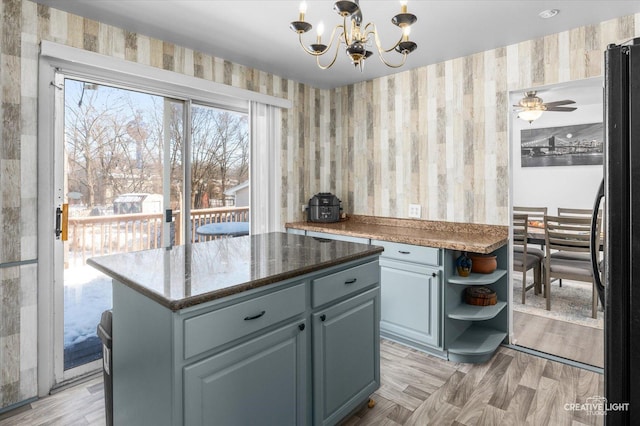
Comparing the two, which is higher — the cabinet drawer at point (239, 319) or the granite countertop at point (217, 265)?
the granite countertop at point (217, 265)

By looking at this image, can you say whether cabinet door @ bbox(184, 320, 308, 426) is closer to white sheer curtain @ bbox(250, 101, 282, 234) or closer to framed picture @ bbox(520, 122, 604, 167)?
white sheer curtain @ bbox(250, 101, 282, 234)

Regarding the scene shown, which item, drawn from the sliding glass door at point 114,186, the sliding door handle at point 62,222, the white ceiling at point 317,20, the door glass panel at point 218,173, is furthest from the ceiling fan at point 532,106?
the sliding door handle at point 62,222

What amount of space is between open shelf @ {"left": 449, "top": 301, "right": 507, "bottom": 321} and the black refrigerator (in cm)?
147

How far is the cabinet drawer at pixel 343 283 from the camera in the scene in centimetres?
167

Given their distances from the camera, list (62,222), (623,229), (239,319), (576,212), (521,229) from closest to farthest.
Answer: (623,229) → (239,319) → (62,222) → (521,229) → (576,212)

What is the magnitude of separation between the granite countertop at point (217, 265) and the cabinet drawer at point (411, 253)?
2.61 ft

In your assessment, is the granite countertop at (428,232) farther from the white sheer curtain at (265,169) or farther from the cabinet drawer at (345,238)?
the white sheer curtain at (265,169)

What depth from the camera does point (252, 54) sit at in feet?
9.91

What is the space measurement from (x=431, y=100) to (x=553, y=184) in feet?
10.3

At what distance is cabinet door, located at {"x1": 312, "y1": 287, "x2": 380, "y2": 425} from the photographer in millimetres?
1689

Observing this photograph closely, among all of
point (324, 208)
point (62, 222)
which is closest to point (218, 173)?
point (324, 208)

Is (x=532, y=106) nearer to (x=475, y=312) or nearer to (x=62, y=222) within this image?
(x=475, y=312)

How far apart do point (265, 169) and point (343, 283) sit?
1991 mm

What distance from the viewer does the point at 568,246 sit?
3506 mm
